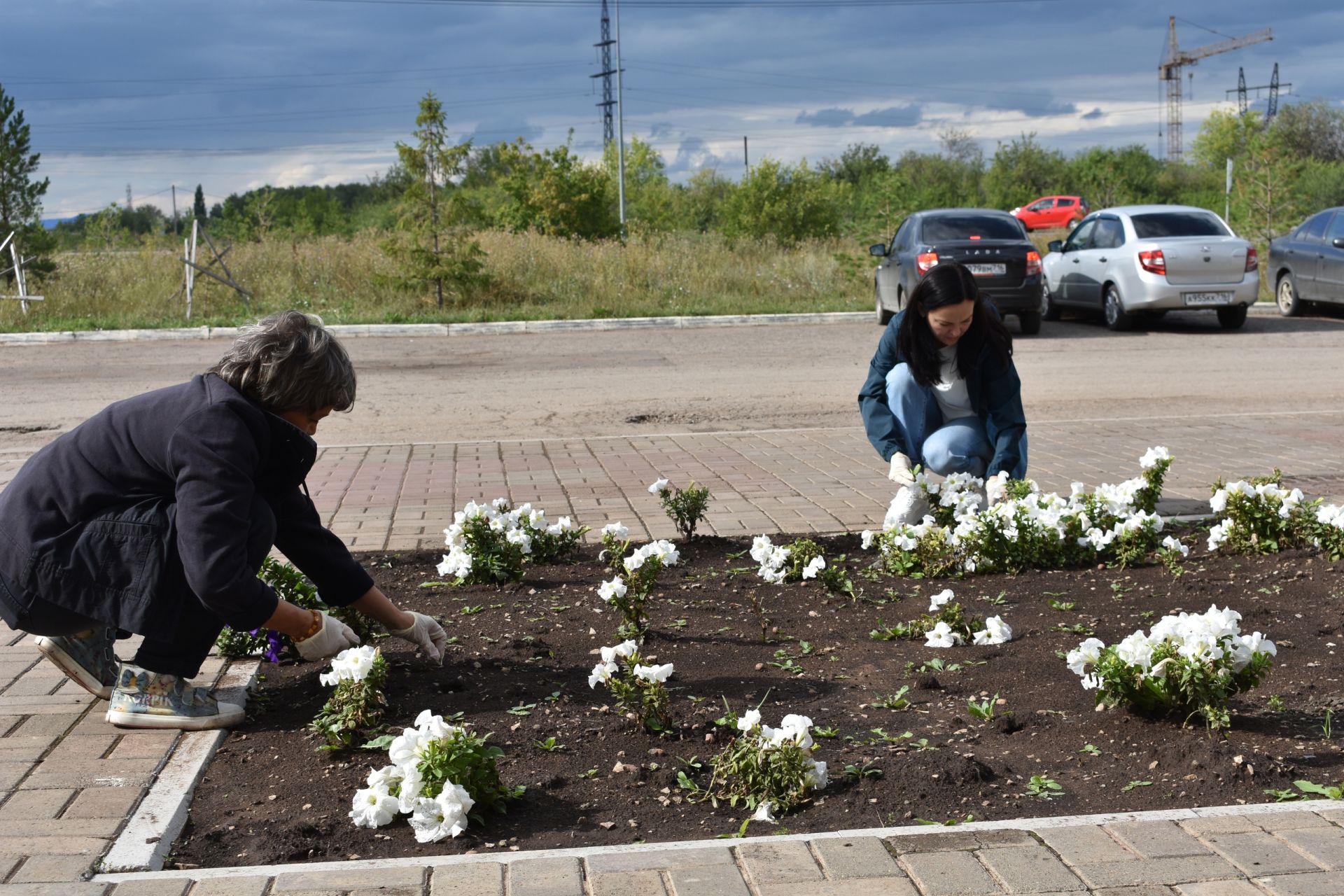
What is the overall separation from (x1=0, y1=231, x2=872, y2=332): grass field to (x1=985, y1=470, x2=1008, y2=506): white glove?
14.7 m

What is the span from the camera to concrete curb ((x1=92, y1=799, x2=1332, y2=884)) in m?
2.72

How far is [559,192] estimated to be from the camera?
31047 millimetres

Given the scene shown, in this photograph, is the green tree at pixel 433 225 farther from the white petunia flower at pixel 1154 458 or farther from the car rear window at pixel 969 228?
the white petunia flower at pixel 1154 458

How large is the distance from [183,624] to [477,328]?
15.6 meters

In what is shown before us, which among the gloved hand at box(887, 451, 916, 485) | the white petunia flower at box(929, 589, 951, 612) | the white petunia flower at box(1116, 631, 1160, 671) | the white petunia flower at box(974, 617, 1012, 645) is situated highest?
the gloved hand at box(887, 451, 916, 485)

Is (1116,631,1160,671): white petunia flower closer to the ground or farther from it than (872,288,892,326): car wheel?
closer to the ground

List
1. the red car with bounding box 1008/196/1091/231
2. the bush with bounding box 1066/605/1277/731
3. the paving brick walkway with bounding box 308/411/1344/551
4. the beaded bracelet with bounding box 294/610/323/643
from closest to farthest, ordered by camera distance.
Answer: the bush with bounding box 1066/605/1277/731, the beaded bracelet with bounding box 294/610/323/643, the paving brick walkway with bounding box 308/411/1344/551, the red car with bounding box 1008/196/1091/231

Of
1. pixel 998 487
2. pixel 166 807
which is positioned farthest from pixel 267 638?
pixel 998 487

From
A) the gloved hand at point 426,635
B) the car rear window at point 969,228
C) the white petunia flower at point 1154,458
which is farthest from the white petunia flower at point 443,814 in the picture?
the car rear window at point 969,228

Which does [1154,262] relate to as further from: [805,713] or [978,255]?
[805,713]

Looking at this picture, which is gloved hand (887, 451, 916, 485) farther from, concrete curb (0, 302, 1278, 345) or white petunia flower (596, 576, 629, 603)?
concrete curb (0, 302, 1278, 345)

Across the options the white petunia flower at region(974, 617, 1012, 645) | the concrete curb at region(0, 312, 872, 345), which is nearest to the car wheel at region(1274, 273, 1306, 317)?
the concrete curb at region(0, 312, 872, 345)

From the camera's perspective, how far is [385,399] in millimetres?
12141

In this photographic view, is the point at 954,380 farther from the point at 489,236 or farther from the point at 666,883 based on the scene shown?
the point at 489,236
